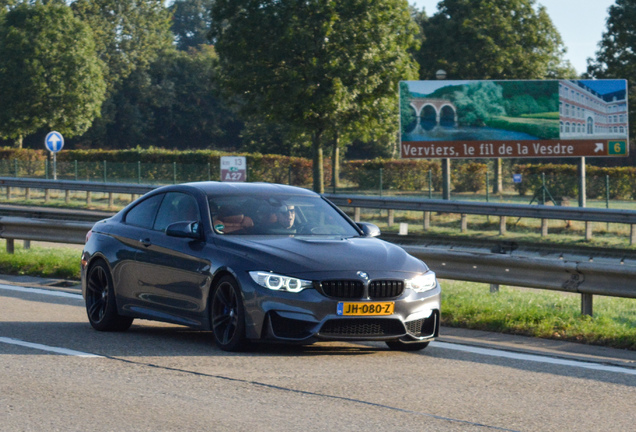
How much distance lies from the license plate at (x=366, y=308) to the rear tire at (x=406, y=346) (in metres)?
0.60

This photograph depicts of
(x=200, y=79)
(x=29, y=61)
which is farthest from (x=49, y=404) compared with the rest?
(x=200, y=79)

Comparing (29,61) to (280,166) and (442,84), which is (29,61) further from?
(442,84)

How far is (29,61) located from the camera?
53062 millimetres

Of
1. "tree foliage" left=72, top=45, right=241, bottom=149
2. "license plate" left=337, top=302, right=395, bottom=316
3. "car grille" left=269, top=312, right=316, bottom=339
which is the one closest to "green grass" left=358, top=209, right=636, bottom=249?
"license plate" left=337, top=302, right=395, bottom=316

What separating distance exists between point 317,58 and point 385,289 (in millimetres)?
32925

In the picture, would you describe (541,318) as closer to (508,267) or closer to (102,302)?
(508,267)

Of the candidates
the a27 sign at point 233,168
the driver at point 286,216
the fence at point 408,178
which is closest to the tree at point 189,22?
the fence at point 408,178

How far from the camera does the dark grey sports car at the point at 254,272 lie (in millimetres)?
8039

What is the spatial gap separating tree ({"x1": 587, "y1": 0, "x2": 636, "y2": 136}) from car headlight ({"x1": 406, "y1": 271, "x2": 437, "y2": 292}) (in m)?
44.7

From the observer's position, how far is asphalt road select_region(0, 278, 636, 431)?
19.7 feet

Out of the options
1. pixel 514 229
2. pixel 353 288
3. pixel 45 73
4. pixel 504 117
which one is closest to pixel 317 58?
pixel 504 117

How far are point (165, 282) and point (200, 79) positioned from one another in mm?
79795

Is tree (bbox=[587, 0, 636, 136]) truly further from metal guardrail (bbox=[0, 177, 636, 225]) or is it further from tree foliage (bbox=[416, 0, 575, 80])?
metal guardrail (bbox=[0, 177, 636, 225])

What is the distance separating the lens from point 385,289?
816cm
